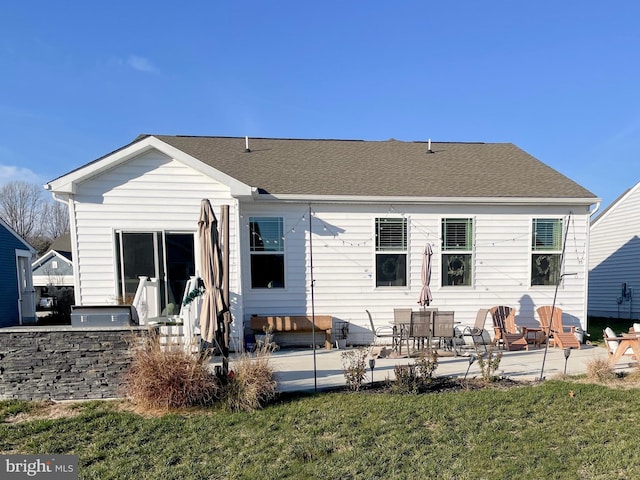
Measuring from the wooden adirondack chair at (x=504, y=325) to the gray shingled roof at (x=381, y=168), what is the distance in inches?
118

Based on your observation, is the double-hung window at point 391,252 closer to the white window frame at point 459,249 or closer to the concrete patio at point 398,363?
the white window frame at point 459,249

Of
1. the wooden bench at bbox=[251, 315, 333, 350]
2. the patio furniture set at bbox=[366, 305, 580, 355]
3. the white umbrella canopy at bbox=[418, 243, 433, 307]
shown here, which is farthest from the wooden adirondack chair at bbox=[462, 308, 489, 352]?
the wooden bench at bbox=[251, 315, 333, 350]

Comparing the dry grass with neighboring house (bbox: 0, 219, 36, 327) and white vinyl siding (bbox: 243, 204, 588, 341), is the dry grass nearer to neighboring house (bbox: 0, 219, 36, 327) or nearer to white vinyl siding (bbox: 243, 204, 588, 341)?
white vinyl siding (bbox: 243, 204, 588, 341)

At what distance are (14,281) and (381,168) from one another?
14.9 metres

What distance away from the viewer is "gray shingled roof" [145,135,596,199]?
8516 millimetres

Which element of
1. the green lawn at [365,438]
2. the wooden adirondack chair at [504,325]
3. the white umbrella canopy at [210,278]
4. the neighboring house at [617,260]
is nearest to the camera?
the green lawn at [365,438]

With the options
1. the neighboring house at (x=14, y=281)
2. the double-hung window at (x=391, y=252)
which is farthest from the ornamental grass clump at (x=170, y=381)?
the neighboring house at (x=14, y=281)

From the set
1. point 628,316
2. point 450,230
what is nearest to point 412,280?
point 450,230

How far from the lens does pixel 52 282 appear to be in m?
21.1

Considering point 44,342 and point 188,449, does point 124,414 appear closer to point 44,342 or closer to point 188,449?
point 188,449

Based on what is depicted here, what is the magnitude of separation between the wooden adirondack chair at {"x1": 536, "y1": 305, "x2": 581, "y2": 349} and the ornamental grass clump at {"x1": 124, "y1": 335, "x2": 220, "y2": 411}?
7628 mm

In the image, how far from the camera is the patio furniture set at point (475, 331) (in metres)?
7.12

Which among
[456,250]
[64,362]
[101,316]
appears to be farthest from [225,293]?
[456,250]

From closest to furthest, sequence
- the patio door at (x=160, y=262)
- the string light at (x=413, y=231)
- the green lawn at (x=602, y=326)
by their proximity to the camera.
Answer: the patio door at (x=160, y=262) < the string light at (x=413, y=231) < the green lawn at (x=602, y=326)
